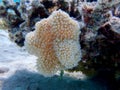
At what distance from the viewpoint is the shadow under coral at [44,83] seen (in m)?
2.95

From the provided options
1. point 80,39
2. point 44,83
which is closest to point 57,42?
point 80,39

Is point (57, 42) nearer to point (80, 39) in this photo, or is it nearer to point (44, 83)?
point (80, 39)

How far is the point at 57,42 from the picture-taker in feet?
7.79

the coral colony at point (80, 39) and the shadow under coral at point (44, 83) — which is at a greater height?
the coral colony at point (80, 39)

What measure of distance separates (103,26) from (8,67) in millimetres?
1962

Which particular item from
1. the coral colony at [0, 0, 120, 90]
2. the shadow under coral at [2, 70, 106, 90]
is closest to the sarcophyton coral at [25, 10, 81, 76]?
the coral colony at [0, 0, 120, 90]

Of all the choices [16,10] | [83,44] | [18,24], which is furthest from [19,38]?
[83,44]

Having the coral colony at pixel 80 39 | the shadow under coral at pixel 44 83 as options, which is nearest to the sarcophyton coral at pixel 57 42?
the coral colony at pixel 80 39

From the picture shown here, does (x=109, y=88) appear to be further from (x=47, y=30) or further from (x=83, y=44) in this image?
(x=47, y=30)

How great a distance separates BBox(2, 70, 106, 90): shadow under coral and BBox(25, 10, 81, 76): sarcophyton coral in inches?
22.2

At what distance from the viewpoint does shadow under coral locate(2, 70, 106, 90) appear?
2.95 m

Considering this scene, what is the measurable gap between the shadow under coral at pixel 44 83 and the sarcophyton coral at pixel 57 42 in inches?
22.2

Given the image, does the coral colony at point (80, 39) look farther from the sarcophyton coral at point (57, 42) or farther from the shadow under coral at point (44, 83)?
the shadow under coral at point (44, 83)

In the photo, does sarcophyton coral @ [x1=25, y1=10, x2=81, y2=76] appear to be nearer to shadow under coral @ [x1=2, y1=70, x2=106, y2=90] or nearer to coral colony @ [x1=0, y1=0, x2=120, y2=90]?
coral colony @ [x1=0, y1=0, x2=120, y2=90]
